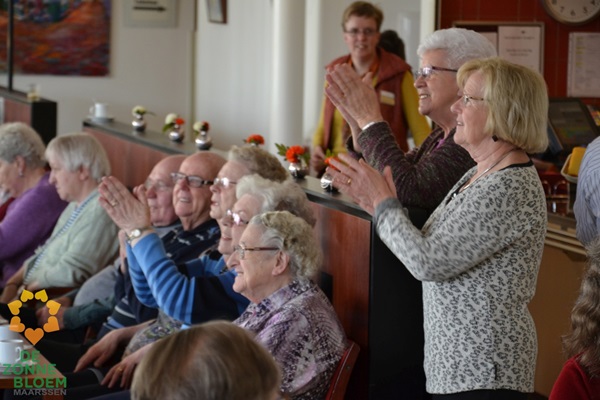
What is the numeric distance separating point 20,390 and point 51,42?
25.0ft

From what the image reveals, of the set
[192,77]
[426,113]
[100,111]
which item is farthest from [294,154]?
[192,77]

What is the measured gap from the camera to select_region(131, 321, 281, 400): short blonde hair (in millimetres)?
1499

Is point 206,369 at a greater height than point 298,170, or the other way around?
point 298,170

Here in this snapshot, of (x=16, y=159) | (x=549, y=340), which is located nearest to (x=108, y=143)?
(x=16, y=159)

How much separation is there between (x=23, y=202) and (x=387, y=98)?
5.77ft

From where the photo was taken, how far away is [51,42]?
990 cm

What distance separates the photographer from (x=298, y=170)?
3676mm

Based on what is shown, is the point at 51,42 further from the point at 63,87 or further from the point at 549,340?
the point at 549,340

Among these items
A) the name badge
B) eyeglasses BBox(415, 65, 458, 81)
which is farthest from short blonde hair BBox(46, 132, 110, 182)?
eyeglasses BBox(415, 65, 458, 81)

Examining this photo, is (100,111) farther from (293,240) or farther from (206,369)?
(206,369)

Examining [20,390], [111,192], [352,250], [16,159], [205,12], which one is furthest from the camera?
[205,12]

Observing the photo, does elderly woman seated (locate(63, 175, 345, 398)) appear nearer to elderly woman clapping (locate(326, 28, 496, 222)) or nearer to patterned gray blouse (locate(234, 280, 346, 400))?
patterned gray blouse (locate(234, 280, 346, 400))

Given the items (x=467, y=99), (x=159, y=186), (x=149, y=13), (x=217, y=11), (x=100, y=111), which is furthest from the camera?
(x=149, y=13)

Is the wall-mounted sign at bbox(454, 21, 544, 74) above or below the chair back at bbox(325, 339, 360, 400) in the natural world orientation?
above
